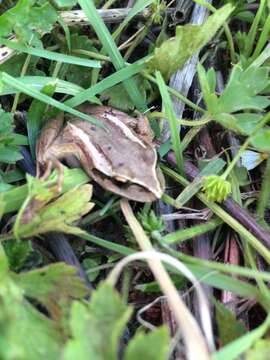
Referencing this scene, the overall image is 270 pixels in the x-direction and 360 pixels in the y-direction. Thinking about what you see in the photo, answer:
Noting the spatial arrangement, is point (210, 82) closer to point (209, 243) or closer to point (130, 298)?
point (209, 243)

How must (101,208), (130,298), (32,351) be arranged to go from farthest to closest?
(101,208) < (130,298) < (32,351)

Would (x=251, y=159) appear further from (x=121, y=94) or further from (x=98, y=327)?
(x=98, y=327)

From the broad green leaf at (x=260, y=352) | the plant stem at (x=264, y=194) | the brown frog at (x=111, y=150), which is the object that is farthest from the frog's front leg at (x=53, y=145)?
the broad green leaf at (x=260, y=352)

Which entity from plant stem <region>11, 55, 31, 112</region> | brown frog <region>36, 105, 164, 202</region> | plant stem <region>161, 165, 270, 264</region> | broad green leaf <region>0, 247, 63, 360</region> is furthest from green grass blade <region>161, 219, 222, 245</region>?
plant stem <region>11, 55, 31, 112</region>

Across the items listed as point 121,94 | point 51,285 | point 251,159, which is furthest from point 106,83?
point 51,285

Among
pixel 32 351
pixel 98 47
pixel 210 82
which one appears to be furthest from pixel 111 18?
pixel 32 351

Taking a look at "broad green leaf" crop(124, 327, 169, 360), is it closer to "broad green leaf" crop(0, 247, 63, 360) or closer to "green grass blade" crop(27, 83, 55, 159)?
"broad green leaf" crop(0, 247, 63, 360)

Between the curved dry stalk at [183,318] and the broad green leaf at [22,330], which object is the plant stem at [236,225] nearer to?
the curved dry stalk at [183,318]
